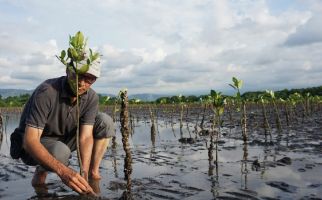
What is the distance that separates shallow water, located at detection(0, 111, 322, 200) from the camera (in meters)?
4.58

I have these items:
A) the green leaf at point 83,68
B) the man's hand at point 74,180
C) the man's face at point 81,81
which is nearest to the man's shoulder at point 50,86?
the man's face at point 81,81

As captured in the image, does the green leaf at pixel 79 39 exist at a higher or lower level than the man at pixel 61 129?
higher

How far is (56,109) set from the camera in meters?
4.87

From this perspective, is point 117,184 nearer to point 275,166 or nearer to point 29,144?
point 29,144

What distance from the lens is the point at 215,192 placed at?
4.59 metres

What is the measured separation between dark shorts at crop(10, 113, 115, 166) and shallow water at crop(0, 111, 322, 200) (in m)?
0.44

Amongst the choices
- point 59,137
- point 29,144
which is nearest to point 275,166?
point 59,137

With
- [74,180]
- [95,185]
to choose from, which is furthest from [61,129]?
[74,180]

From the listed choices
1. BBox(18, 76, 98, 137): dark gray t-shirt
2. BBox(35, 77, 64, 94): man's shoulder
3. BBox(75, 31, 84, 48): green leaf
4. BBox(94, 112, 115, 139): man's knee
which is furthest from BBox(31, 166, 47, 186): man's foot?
BBox(75, 31, 84, 48): green leaf

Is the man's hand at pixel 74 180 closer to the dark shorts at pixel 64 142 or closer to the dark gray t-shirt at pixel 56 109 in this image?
the dark gray t-shirt at pixel 56 109

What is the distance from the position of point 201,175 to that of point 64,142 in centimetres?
211

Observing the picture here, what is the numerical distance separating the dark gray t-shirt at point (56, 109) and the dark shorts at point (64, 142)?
134 millimetres

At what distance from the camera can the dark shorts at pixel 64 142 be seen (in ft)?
16.1

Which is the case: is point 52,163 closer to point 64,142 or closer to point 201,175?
point 64,142
